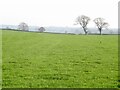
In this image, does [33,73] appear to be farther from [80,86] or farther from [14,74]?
[80,86]

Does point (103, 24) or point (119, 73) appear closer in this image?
point (119, 73)

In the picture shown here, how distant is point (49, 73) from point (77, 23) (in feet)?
561

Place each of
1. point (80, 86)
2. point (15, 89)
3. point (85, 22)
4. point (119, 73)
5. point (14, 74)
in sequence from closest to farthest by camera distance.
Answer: point (15, 89)
point (80, 86)
point (14, 74)
point (119, 73)
point (85, 22)

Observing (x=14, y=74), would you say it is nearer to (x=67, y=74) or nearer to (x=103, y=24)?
(x=67, y=74)

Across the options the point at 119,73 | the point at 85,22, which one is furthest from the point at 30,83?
the point at 85,22

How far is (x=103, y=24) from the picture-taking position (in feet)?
612

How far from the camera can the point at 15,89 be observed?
1291 cm

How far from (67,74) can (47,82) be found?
323cm

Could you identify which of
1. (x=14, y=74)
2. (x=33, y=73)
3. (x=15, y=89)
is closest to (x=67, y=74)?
(x=33, y=73)

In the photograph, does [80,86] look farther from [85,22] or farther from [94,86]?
[85,22]

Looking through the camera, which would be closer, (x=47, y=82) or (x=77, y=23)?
(x=47, y=82)

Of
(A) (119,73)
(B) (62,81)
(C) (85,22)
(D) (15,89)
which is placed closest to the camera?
(D) (15,89)

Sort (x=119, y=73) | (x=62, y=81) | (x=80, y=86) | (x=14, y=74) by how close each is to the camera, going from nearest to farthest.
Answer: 1. (x=80, y=86)
2. (x=62, y=81)
3. (x=14, y=74)
4. (x=119, y=73)

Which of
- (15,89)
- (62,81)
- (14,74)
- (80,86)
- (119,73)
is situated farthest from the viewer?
(119,73)
